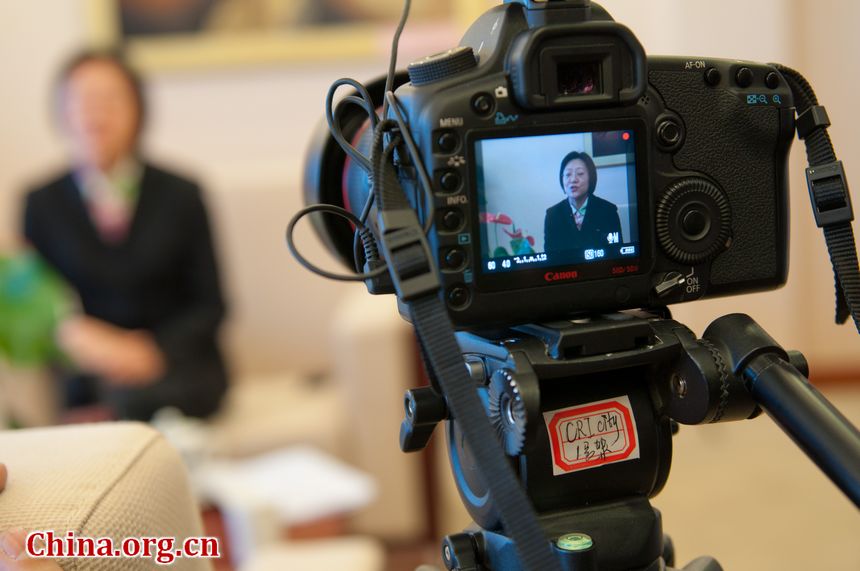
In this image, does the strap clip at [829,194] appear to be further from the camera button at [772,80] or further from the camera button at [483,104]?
the camera button at [483,104]

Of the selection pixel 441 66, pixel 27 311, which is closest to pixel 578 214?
pixel 441 66

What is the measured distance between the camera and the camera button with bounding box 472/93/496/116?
606mm

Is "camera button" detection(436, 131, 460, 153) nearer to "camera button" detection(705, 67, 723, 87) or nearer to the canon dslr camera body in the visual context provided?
the canon dslr camera body

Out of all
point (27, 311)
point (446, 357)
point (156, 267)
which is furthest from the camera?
point (156, 267)

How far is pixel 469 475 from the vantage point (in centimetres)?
67

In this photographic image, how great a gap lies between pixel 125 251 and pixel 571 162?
6.97 ft

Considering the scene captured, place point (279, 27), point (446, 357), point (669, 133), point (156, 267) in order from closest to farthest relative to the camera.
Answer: point (446, 357) → point (669, 133) → point (156, 267) → point (279, 27)

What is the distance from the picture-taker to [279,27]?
9.98 feet

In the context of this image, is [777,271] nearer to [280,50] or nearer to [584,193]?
[584,193]

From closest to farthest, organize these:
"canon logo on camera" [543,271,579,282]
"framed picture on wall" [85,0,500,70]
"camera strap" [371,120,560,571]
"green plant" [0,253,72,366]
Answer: "camera strap" [371,120,560,571] → "canon logo on camera" [543,271,579,282] → "green plant" [0,253,72,366] → "framed picture on wall" [85,0,500,70]

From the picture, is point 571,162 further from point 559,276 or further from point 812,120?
A: point 812,120

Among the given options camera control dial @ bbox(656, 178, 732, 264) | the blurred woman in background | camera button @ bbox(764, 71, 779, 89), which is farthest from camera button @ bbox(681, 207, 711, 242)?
the blurred woman in background

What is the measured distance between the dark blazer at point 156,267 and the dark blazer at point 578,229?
195cm

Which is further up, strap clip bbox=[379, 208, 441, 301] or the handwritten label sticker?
strap clip bbox=[379, 208, 441, 301]
